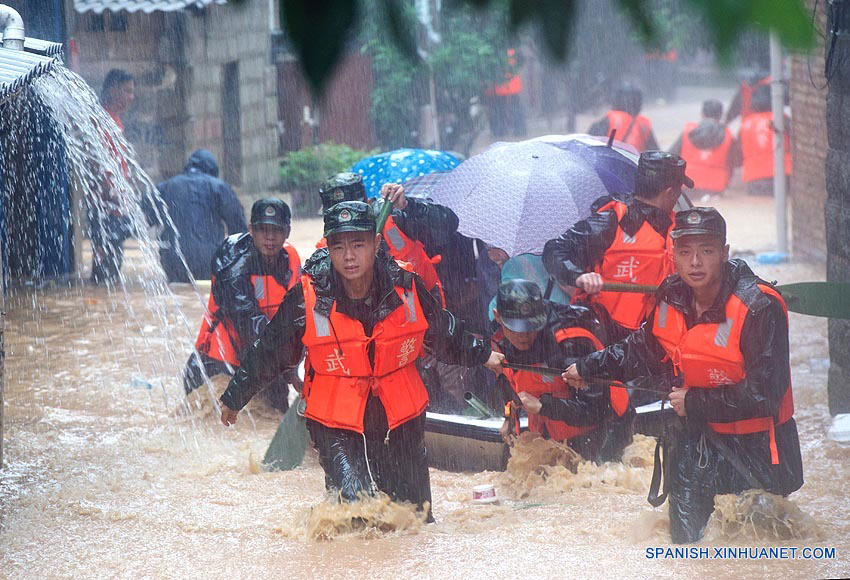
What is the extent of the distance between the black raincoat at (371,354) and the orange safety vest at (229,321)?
6.80 ft

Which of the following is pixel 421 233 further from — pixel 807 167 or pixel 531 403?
pixel 807 167

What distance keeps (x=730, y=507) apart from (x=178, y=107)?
42.3 feet

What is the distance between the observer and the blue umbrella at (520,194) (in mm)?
6531

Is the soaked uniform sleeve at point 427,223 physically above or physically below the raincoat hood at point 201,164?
below

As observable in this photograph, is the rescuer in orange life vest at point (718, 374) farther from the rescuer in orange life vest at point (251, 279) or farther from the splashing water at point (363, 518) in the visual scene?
the rescuer in orange life vest at point (251, 279)

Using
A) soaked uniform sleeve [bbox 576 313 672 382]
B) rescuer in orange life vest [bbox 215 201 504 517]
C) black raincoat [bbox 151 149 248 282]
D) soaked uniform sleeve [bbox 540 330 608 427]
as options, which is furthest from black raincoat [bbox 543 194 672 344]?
black raincoat [bbox 151 149 248 282]

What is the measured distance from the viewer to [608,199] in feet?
20.0

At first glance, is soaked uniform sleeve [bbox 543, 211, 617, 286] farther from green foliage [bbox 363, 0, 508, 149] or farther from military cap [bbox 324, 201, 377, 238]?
green foliage [bbox 363, 0, 508, 149]

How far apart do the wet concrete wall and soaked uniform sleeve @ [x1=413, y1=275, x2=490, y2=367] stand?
116 inches

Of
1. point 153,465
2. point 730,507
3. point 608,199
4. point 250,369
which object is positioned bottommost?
point 153,465

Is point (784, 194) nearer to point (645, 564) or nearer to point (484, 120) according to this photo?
point (645, 564)

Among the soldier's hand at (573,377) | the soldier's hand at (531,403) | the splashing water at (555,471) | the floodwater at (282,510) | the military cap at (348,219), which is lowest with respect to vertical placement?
the floodwater at (282,510)

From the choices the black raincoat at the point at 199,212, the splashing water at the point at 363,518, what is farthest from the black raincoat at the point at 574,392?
the black raincoat at the point at 199,212

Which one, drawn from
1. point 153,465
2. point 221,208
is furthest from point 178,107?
point 153,465
